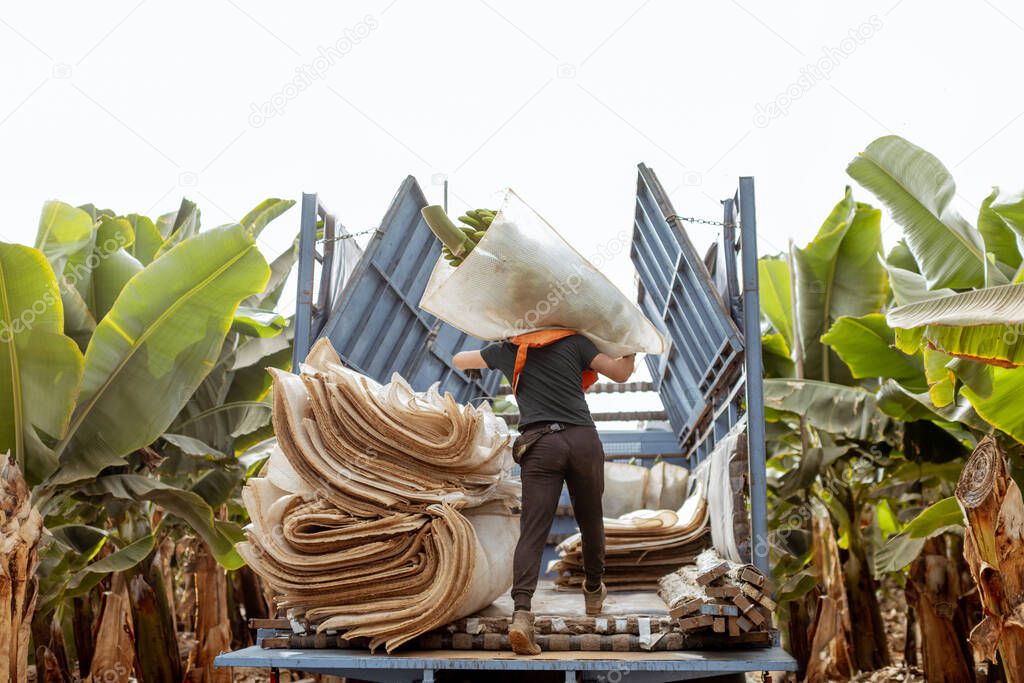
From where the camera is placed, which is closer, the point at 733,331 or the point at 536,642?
the point at 536,642

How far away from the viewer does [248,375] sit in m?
7.53

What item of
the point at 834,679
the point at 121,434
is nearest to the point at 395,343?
the point at 121,434

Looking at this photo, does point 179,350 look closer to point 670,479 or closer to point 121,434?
point 121,434

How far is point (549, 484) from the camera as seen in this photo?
3.54 meters

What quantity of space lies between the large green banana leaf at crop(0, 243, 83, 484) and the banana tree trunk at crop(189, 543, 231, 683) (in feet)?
7.95

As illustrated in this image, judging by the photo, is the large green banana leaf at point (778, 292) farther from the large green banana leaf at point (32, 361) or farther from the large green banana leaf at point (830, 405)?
the large green banana leaf at point (32, 361)

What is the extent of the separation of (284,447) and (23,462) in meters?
2.52

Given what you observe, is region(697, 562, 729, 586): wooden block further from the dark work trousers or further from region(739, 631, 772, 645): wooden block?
the dark work trousers

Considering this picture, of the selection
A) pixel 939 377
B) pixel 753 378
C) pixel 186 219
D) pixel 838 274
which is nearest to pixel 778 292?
pixel 838 274

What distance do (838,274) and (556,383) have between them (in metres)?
4.36

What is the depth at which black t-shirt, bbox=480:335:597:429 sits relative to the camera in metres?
3.61

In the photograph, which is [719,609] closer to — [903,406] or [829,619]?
[903,406]

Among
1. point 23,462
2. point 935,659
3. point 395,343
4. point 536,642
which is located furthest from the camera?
point 935,659

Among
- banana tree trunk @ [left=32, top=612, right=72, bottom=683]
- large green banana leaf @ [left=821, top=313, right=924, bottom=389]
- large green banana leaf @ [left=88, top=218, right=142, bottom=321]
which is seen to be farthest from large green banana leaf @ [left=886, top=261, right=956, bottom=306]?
banana tree trunk @ [left=32, top=612, right=72, bottom=683]
